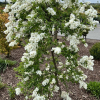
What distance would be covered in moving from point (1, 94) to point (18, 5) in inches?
91.1

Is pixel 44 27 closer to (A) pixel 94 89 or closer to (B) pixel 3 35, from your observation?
(A) pixel 94 89

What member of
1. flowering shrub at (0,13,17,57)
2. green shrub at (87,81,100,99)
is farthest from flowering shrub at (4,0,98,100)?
flowering shrub at (0,13,17,57)

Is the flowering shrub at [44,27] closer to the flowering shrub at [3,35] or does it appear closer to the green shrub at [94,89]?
the green shrub at [94,89]

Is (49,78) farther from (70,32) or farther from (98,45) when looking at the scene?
(98,45)

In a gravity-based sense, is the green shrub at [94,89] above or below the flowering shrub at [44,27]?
below

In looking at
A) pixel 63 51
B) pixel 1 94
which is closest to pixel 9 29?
pixel 63 51

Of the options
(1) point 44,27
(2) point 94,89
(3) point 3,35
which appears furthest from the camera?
(3) point 3,35

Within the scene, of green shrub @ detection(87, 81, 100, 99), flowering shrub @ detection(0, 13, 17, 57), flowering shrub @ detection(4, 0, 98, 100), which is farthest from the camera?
flowering shrub @ detection(0, 13, 17, 57)

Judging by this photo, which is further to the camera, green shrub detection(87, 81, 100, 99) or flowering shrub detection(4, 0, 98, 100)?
green shrub detection(87, 81, 100, 99)

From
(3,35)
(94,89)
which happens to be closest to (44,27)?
(94,89)

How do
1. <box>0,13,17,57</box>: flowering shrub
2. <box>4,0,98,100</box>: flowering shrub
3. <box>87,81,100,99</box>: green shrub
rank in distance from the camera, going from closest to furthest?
<box>4,0,98,100</box>: flowering shrub < <box>87,81,100,99</box>: green shrub < <box>0,13,17,57</box>: flowering shrub

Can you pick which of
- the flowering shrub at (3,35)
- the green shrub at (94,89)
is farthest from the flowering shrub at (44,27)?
the flowering shrub at (3,35)

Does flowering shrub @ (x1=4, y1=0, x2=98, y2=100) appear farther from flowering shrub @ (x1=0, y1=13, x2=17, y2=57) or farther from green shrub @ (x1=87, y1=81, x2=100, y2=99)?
flowering shrub @ (x1=0, y1=13, x2=17, y2=57)

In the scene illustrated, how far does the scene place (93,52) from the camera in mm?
5512
